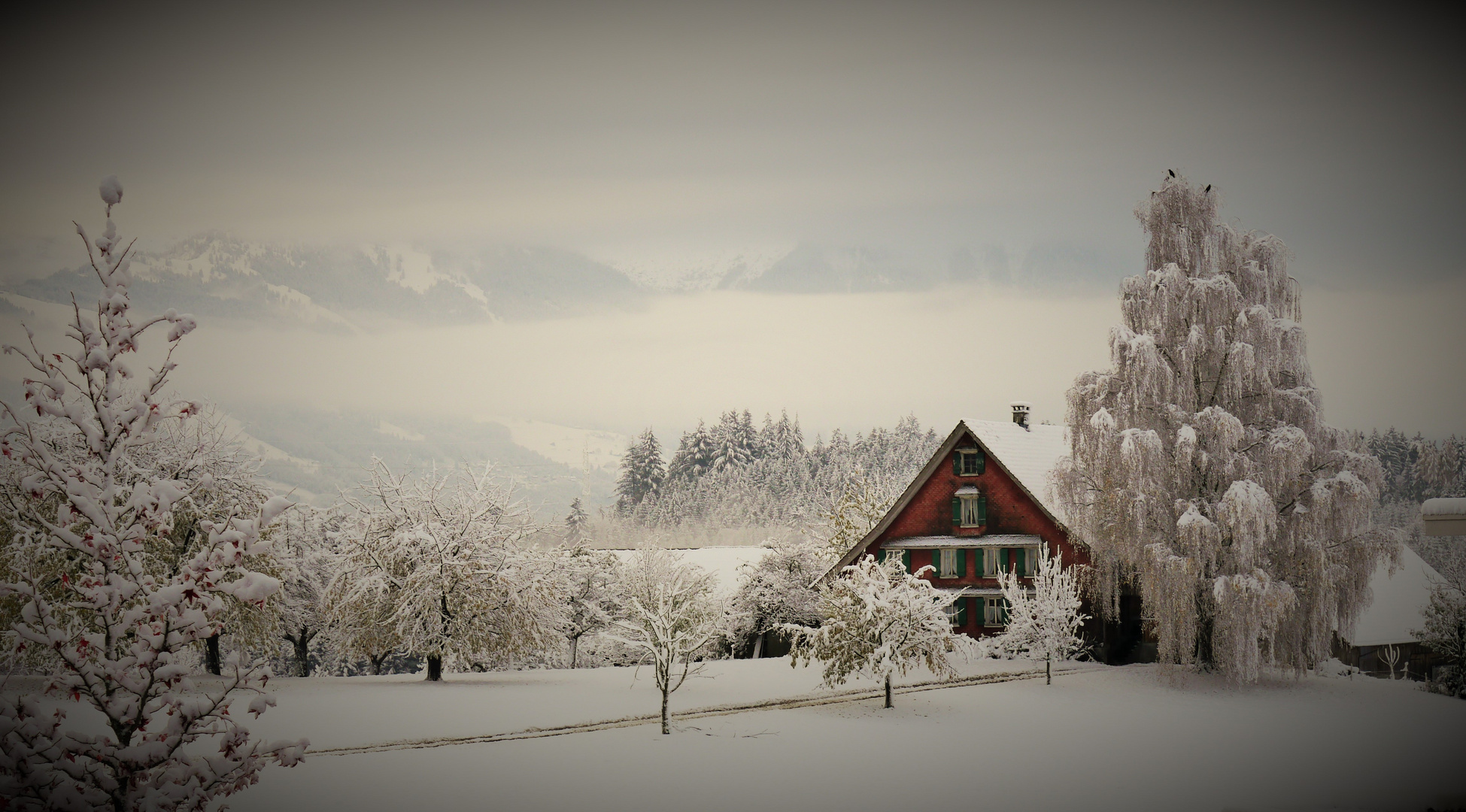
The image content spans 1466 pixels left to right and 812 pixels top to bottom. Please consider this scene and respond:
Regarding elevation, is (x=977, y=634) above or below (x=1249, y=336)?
below

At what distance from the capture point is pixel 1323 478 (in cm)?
2891

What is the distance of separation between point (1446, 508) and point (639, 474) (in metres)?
113

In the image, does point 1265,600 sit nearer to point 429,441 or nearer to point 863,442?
point 863,442

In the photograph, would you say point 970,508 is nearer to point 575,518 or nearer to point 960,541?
point 960,541

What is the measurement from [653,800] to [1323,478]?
76.0ft

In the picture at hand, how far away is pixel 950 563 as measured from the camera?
40.3 metres

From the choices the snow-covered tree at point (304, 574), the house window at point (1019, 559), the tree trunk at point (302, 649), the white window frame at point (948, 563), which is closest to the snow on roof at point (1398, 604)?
the house window at point (1019, 559)

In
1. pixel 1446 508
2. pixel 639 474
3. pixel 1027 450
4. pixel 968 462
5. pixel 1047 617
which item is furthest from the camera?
pixel 639 474

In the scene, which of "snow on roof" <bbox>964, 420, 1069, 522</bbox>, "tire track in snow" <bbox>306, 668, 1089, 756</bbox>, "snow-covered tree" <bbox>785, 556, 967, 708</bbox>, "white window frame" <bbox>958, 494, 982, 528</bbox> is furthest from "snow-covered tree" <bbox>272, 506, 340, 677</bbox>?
"snow on roof" <bbox>964, 420, 1069, 522</bbox>

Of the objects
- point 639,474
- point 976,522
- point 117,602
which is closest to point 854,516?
point 976,522

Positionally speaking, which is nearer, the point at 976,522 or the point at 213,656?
the point at 213,656

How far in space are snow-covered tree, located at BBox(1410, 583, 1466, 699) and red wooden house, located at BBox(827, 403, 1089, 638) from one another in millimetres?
11370

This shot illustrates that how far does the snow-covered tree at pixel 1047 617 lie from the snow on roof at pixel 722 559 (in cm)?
2844

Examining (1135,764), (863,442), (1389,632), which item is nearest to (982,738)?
(1135,764)
